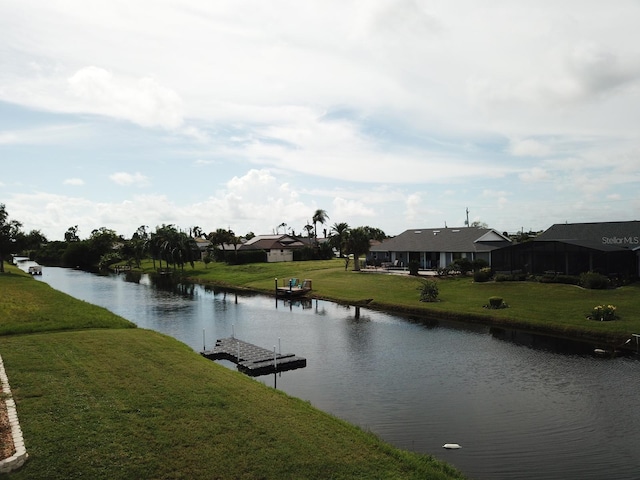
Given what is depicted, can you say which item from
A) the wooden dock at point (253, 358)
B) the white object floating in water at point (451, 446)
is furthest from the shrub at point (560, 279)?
the white object floating in water at point (451, 446)

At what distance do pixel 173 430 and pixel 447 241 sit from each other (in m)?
58.3

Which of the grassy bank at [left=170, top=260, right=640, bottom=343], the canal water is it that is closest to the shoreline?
the grassy bank at [left=170, top=260, right=640, bottom=343]

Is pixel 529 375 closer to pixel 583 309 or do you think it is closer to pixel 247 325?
pixel 583 309

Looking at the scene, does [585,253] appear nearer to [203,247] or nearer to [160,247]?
[160,247]

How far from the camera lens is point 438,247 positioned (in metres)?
67.4

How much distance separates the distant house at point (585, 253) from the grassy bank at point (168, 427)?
131ft

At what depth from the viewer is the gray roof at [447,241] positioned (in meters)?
63.8

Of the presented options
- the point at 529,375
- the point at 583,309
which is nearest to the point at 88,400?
the point at 529,375

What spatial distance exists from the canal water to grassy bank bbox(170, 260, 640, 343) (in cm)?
275

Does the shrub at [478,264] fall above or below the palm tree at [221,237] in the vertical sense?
below

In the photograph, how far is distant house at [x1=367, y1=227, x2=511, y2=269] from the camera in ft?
208

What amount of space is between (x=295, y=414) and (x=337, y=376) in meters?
8.28

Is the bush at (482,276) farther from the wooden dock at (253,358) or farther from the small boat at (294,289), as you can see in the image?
the wooden dock at (253,358)

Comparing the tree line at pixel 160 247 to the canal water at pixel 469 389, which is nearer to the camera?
the canal water at pixel 469 389
